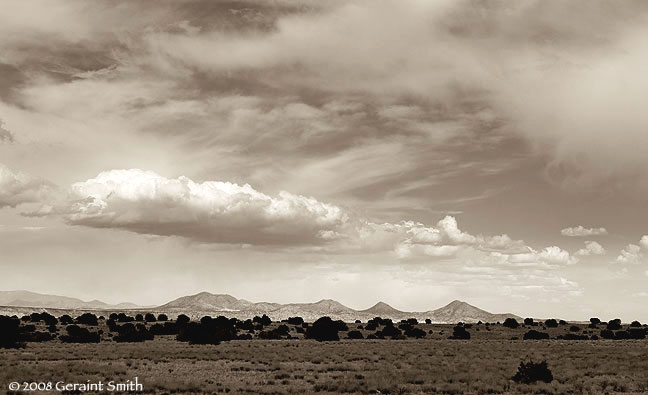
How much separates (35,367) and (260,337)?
44.2 metres

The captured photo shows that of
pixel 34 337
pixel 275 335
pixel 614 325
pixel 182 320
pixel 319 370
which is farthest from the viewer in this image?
pixel 614 325

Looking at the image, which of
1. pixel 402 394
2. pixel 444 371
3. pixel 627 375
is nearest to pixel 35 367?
pixel 402 394

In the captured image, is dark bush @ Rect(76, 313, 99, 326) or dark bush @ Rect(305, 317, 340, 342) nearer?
dark bush @ Rect(305, 317, 340, 342)

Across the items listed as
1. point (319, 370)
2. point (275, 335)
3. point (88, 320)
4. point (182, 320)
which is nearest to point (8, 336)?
point (319, 370)

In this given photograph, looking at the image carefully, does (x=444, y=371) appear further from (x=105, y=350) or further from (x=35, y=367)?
(x=105, y=350)

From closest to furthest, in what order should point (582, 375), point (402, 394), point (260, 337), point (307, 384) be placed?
point (402, 394) < point (307, 384) < point (582, 375) < point (260, 337)

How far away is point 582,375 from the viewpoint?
33594mm

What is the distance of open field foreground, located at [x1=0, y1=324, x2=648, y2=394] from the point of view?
93.5ft

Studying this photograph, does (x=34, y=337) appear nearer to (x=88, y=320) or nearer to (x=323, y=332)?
(x=88, y=320)

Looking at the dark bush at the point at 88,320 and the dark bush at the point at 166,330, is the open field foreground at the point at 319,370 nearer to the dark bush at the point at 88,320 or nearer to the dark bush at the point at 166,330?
the dark bush at the point at 166,330

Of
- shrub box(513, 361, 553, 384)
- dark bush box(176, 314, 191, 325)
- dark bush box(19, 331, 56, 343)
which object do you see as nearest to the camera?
shrub box(513, 361, 553, 384)

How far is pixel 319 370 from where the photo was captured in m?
36.3

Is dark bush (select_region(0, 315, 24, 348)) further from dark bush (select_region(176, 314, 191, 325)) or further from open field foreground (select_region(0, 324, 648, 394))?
dark bush (select_region(176, 314, 191, 325))

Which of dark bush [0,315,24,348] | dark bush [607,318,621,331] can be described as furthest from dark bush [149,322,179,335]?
dark bush [607,318,621,331]
